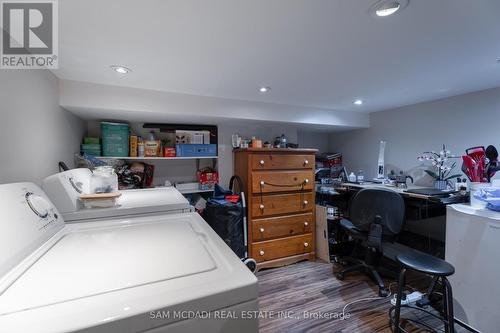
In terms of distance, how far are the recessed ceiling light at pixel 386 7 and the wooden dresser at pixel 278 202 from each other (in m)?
1.67

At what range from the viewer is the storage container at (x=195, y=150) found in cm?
260

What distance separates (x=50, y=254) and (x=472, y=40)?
7.83 feet

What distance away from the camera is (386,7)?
39.5 inches

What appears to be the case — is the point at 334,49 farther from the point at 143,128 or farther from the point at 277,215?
the point at 143,128

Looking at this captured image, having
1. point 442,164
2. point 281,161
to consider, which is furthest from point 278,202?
point 442,164

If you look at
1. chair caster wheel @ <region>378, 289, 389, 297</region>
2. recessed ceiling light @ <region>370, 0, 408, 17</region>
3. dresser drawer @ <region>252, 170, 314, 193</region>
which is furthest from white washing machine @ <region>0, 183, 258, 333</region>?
chair caster wheel @ <region>378, 289, 389, 297</region>

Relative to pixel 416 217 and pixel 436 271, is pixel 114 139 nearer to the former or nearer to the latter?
pixel 436 271

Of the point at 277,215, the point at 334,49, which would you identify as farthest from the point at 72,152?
the point at 334,49

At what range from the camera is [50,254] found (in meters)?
0.83

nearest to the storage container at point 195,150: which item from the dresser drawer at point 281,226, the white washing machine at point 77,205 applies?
the dresser drawer at point 281,226

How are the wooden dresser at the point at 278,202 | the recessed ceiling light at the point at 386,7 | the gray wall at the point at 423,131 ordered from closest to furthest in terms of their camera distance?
the recessed ceiling light at the point at 386,7, the gray wall at the point at 423,131, the wooden dresser at the point at 278,202

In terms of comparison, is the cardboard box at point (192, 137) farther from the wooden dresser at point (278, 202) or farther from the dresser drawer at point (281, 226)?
the dresser drawer at point (281, 226)

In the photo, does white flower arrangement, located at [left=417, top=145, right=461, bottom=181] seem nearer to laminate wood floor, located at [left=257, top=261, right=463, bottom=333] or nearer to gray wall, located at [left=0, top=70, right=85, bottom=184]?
laminate wood floor, located at [left=257, top=261, right=463, bottom=333]

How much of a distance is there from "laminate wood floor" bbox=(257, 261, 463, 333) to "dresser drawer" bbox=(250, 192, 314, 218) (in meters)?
0.67
